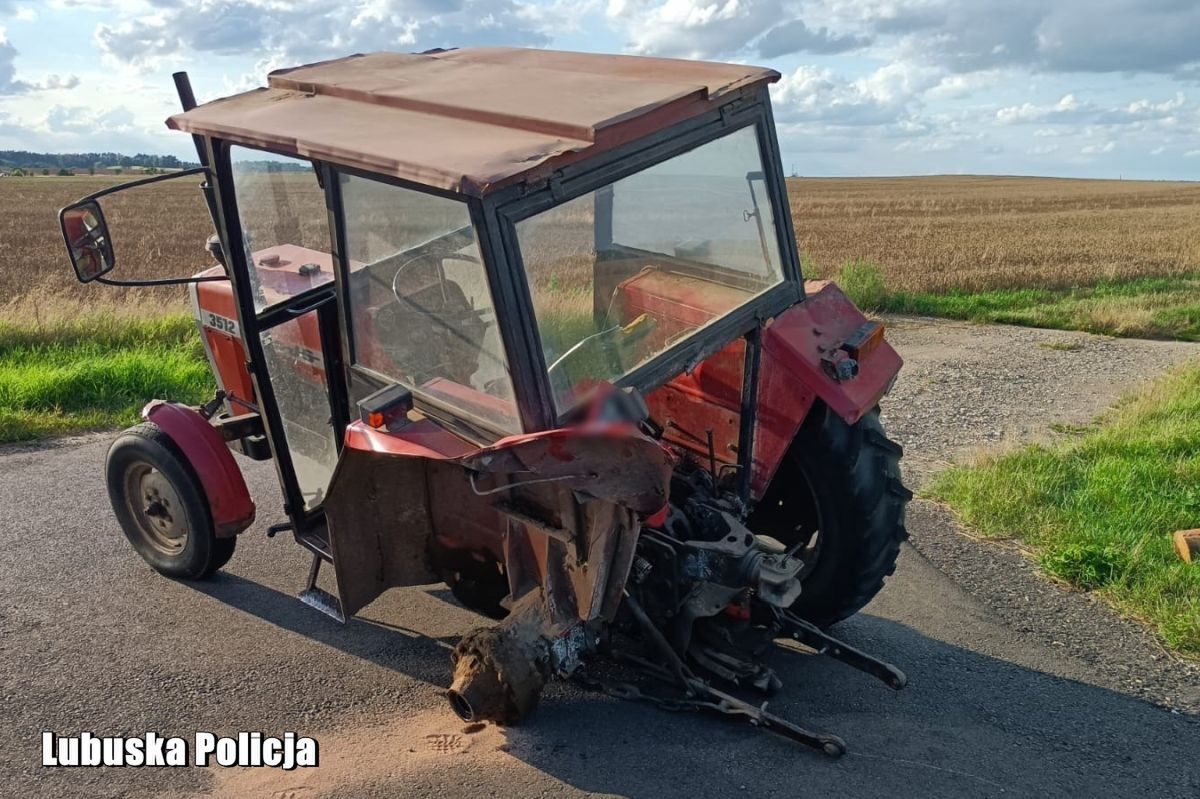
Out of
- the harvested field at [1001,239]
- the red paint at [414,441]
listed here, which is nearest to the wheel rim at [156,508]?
the red paint at [414,441]

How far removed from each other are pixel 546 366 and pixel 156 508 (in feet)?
8.23

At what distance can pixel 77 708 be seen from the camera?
3.70 metres

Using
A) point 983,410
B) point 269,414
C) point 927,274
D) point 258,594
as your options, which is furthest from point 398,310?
point 927,274

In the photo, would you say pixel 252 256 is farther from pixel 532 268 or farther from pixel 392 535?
pixel 532 268

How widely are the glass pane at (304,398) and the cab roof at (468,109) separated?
2.66 ft

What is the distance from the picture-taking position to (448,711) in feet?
12.1

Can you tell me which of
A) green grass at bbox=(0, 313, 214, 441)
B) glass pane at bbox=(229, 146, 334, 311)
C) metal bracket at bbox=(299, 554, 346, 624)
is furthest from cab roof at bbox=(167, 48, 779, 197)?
green grass at bbox=(0, 313, 214, 441)

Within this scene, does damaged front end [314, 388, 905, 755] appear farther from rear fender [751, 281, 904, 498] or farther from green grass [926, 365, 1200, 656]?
green grass [926, 365, 1200, 656]

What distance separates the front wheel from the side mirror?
265 centimetres

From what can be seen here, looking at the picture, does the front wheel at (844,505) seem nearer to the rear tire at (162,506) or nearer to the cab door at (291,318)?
the cab door at (291,318)

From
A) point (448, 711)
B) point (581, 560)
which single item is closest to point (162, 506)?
point (448, 711)

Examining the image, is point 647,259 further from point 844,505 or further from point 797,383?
point 844,505

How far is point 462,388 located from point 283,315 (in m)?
1.12

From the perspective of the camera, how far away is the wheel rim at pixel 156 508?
15.1 ft
